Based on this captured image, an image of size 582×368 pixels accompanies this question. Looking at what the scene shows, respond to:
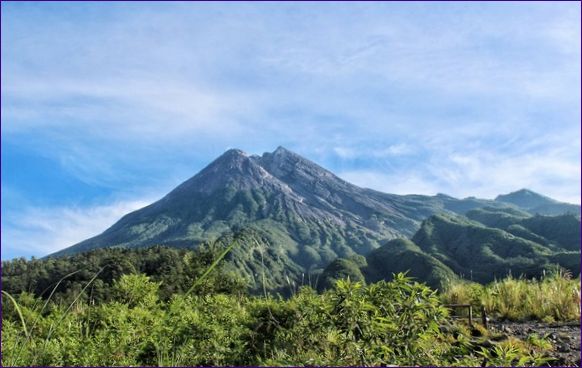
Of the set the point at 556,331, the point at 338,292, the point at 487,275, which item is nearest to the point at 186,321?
the point at 338,292

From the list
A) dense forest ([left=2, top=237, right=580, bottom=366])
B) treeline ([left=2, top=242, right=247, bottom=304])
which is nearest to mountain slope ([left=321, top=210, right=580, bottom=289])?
treeline ([left=2, top=242, right=247, bottom=304])

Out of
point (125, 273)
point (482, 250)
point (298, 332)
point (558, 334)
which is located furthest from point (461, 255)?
point (298, 332)

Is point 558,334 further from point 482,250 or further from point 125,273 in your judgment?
point 482,250

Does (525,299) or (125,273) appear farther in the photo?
(125,273)

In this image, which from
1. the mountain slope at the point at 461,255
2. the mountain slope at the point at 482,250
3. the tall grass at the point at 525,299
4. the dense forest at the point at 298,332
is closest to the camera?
the dense forest at the point at 298,332

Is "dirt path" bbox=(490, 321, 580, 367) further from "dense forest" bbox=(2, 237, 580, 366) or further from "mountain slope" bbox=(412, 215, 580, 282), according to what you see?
"mountain slope" bbox=(412, 215, 580, 282)

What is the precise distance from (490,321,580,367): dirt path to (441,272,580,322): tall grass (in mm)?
644

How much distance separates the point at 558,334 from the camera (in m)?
7.92

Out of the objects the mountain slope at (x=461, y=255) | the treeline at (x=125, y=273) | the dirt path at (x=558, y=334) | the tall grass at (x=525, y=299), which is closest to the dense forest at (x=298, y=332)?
the tall grass at (x=525, y=299)

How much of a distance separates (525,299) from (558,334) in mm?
3092

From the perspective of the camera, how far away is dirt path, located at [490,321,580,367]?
6355 mm

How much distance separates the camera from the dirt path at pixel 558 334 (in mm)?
6355

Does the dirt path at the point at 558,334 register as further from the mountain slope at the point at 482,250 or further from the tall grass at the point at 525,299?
the mountain slope at the point at 482,250

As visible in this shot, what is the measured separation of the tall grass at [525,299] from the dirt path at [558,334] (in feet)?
2.11
